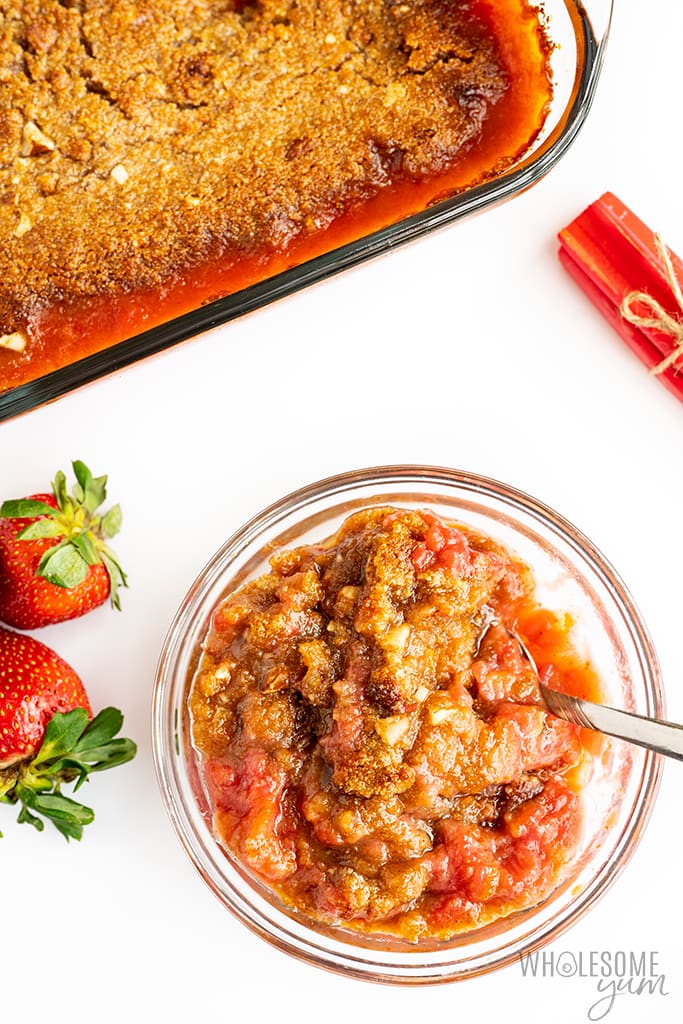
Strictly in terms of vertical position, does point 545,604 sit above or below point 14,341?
below

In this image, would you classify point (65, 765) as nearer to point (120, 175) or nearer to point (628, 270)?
point (120, 175)

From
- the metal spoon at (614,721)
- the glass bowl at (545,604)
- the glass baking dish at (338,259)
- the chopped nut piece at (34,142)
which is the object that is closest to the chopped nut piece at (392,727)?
the metal spoon at (614,721)

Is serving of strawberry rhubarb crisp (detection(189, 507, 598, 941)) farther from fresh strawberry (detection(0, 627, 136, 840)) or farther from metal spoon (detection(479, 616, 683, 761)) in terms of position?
fresh strawberry (detection(0, 627, 136, 840))

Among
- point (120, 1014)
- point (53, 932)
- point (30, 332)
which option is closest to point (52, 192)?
point (30, 332)

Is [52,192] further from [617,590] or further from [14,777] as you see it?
[617,590]

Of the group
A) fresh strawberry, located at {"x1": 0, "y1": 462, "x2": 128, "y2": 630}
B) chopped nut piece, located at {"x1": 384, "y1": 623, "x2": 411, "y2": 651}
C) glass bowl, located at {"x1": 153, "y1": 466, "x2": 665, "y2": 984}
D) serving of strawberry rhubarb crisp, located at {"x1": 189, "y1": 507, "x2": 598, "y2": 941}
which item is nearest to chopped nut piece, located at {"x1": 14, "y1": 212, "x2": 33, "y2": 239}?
fresh strawberry, located at {"x1": 0, "y1": 462, "x2": 128, "y2": 630}

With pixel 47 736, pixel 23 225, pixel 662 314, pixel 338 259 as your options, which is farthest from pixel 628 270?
pixel 47 736
